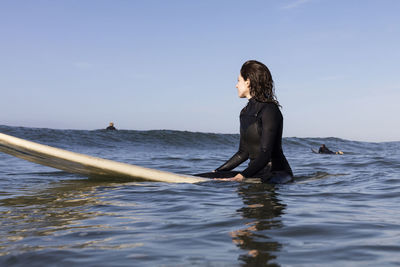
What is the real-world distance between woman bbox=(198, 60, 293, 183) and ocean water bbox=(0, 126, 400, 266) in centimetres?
21

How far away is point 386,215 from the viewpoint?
3463 mm

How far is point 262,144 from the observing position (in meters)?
4.83

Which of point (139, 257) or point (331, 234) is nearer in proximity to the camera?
point (139, 257)

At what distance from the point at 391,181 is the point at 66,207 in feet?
14.7

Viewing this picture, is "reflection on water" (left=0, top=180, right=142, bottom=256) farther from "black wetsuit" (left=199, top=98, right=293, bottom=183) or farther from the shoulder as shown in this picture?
the shoulder

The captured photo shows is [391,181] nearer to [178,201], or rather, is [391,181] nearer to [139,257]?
[178,201]

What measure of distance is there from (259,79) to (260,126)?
57 centimetres

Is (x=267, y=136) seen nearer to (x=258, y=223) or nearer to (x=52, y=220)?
(x=258, y=223)

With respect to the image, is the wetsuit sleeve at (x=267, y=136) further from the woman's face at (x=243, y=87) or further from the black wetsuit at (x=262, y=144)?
the woman's face at (x=243, y=87)

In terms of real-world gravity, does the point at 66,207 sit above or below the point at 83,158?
below

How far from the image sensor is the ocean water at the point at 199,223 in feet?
7.29

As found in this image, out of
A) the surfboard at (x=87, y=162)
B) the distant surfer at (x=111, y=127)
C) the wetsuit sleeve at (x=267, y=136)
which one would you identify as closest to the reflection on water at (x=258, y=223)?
the wetsuit sleeve at (x=267, y=136)

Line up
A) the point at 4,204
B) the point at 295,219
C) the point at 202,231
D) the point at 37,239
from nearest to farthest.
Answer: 1. the point at 37,239
2. the point at 202,231
3. the point at 295,219
4. the point at 4,204

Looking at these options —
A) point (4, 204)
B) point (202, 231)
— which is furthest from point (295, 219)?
point (4, 204)
